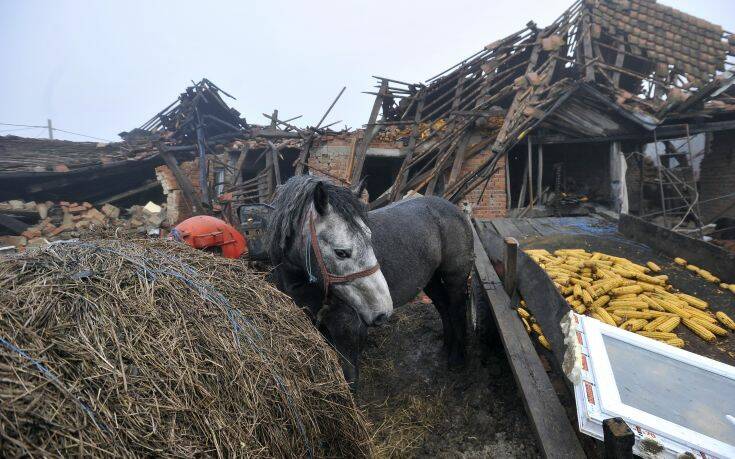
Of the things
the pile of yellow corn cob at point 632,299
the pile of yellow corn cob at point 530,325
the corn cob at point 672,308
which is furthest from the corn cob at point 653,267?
the pile of yellow corn cob at point 530,325

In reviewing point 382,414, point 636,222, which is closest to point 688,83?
point 636,222

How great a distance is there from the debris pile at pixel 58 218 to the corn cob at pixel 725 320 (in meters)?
10.5

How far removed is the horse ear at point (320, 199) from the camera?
251 centimetres

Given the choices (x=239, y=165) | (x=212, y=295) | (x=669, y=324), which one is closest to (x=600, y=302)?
(x=669, y=324)

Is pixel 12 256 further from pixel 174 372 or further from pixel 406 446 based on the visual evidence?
pixel 406 446

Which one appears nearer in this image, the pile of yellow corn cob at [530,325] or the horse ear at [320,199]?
the horse ear at [320,199]

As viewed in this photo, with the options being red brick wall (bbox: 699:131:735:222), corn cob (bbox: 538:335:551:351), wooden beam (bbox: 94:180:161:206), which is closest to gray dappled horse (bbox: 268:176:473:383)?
corn cob (bbox: 538:335:551:351)

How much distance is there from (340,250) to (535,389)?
156cm

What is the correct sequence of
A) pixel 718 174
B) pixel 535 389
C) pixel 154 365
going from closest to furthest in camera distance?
pixel 154 365 < pixel 535 389 < pixel 718 174

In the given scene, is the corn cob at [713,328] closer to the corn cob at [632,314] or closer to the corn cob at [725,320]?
the corn cob at [725,320]

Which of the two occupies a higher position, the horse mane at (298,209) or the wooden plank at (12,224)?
the horse mane at (298,209)

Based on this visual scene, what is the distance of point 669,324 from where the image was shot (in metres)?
2.64

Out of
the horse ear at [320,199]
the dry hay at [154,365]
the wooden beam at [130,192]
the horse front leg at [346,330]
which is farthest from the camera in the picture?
the wooden beam at [130,192]

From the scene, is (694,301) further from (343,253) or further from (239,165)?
(239,165)
